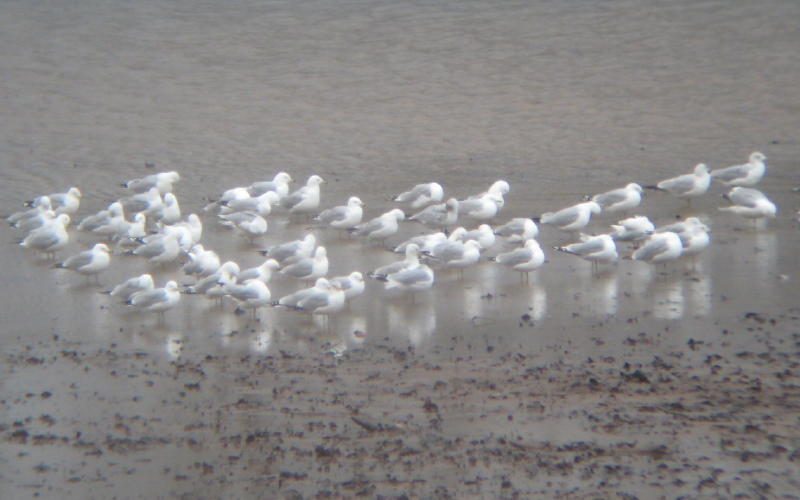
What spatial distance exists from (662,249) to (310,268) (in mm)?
3605

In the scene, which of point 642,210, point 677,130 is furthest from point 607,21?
point 642,210

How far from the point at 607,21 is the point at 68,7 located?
13.3 metres

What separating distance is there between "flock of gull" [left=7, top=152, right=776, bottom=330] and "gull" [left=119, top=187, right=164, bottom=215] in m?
0.01

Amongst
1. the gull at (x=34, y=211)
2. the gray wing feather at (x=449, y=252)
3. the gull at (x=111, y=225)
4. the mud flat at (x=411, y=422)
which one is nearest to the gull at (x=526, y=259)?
the gray wing feather at (x=449, y=252)

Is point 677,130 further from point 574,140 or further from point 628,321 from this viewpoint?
point 628,321

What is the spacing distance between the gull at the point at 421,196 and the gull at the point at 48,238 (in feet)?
14.6

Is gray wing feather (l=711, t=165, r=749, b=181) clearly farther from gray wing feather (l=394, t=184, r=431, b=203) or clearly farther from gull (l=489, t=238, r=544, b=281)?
gull (l=489, t=238, r=544, b=281)

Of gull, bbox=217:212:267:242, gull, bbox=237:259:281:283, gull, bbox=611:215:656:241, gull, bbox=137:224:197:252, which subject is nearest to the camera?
gull, bbox=237:259:281:283

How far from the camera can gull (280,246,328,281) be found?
11.9 metres

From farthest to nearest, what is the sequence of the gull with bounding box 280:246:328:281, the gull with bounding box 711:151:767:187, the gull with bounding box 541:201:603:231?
the gull with bounding box 711:151:767:187, the gull with bounding box 541:201:603:231, the gull with bounding box 280:246:328:281

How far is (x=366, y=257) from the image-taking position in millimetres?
13258

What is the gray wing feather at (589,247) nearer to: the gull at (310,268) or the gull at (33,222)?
the gull at (310,268)

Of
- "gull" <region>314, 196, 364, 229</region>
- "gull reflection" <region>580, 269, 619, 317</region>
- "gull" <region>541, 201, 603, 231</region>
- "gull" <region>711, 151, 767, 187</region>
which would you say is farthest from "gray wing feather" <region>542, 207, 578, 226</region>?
"gull" <region>711, 151, 767, 187</region>

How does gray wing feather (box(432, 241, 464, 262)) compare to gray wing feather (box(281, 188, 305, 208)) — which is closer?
gray wing feather (box(432, 241, 464, 262))
